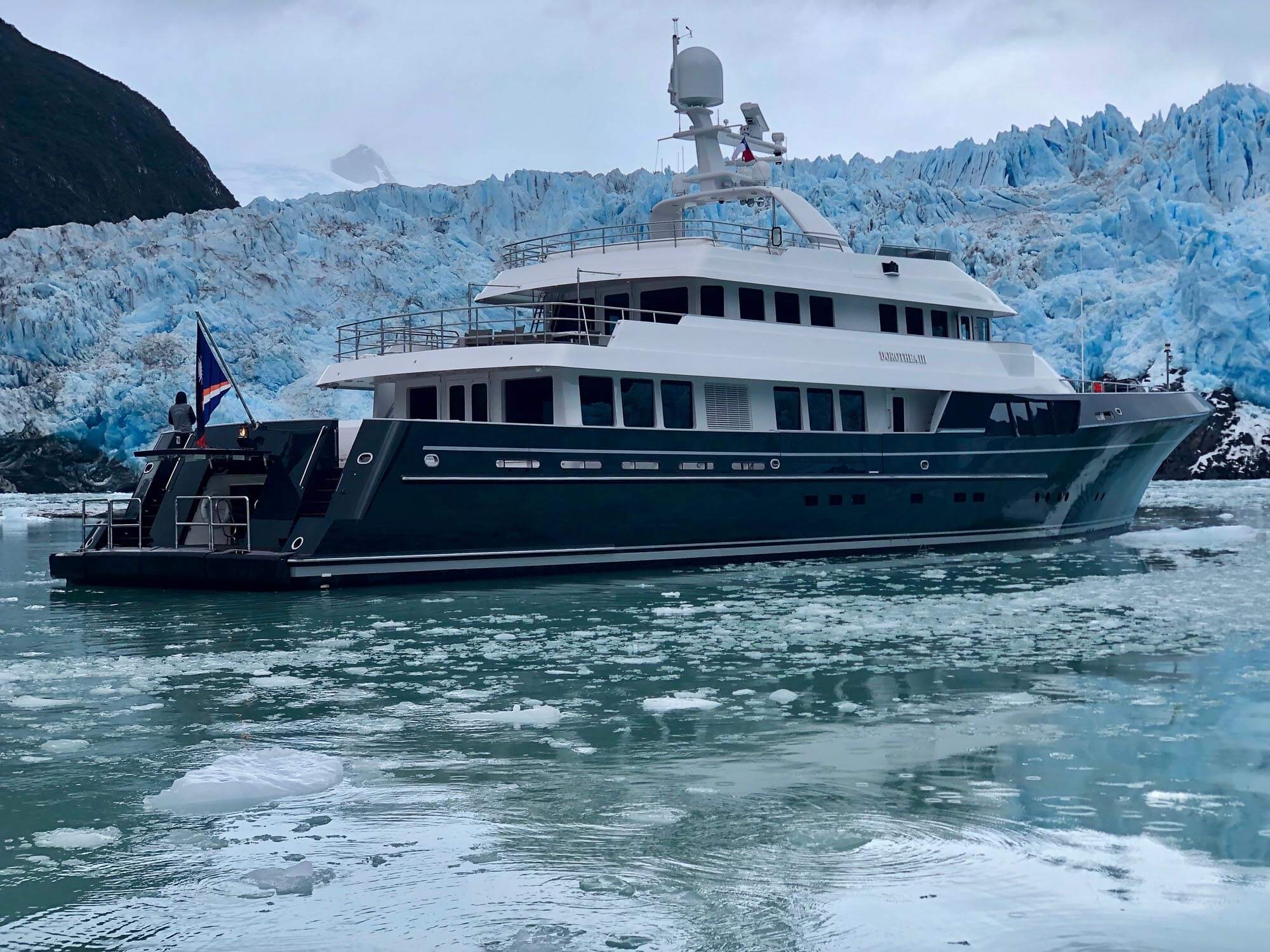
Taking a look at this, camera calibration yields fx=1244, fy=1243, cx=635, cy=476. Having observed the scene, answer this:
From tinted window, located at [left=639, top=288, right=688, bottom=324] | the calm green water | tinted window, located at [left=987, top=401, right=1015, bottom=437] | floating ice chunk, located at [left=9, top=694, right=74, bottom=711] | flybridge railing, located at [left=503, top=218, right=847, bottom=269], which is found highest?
flybridge railing, located at [left=503, top=218, right=847, bottom=269]

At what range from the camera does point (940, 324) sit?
18656mm

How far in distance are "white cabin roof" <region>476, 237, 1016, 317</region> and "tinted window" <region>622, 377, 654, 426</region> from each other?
1.54m

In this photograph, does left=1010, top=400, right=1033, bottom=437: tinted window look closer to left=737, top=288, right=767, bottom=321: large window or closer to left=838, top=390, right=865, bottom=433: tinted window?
left=838, top=390, right=865, bottom=433: tinted window

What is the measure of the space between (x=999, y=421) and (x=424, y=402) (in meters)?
8.28

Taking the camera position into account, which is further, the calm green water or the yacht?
the yacht

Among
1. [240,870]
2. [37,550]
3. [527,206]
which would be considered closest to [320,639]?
[240,870]

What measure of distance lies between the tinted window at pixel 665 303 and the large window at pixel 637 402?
1.22 m

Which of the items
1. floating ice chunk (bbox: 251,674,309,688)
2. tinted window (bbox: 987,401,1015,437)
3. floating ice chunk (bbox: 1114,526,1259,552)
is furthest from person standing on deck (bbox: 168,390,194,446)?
floating ice chunk (bbox: 1114,526,1259,552)

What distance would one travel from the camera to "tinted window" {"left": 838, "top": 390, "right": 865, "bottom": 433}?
17.2 metres

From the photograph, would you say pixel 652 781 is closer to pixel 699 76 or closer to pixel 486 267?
pixel 699 76

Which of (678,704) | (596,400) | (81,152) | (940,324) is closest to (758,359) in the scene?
(596,400)

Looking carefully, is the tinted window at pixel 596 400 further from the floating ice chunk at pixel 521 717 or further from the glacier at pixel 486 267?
the glacier at pixel 486 267

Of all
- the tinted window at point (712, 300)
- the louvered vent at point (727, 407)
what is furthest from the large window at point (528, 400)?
the tinted window at point (712, 300)

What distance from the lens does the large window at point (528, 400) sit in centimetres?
1474
